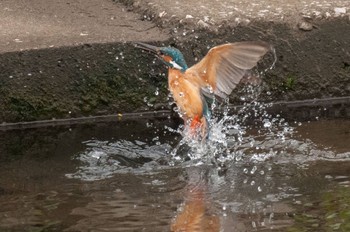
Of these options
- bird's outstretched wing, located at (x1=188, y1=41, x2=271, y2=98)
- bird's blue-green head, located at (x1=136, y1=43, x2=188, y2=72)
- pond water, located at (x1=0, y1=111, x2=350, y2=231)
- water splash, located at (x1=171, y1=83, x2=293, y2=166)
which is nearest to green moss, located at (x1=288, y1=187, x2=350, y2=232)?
pond water, located at (x1=0, y1=111, x2=350, y2=231)

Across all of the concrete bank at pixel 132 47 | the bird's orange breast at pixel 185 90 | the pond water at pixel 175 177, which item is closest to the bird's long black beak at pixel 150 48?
the bird's orange breast at pixel 185 90

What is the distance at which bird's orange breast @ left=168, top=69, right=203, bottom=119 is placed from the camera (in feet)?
18.1

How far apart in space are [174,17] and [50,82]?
101 cm

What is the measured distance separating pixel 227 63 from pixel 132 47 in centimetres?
95

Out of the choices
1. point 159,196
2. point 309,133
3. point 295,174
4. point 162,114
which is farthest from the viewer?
point 162,114

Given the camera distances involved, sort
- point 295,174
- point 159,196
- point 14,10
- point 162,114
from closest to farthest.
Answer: point 159,196, point 295,174, point 162,114, point 14,10

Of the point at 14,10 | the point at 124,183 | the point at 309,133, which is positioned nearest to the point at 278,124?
the point at 309,133

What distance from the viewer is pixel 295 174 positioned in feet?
16.5

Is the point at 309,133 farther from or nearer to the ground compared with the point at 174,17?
nearer to the ground

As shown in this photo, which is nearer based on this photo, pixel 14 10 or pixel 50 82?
pixel 50 82

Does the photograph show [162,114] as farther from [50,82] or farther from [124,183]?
[124,183]

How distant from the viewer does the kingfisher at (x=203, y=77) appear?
17.7ft

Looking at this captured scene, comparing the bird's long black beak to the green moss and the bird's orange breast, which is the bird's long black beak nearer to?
the bird's orange breast

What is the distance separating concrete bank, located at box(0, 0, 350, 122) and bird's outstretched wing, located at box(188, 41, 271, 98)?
0.74 m
